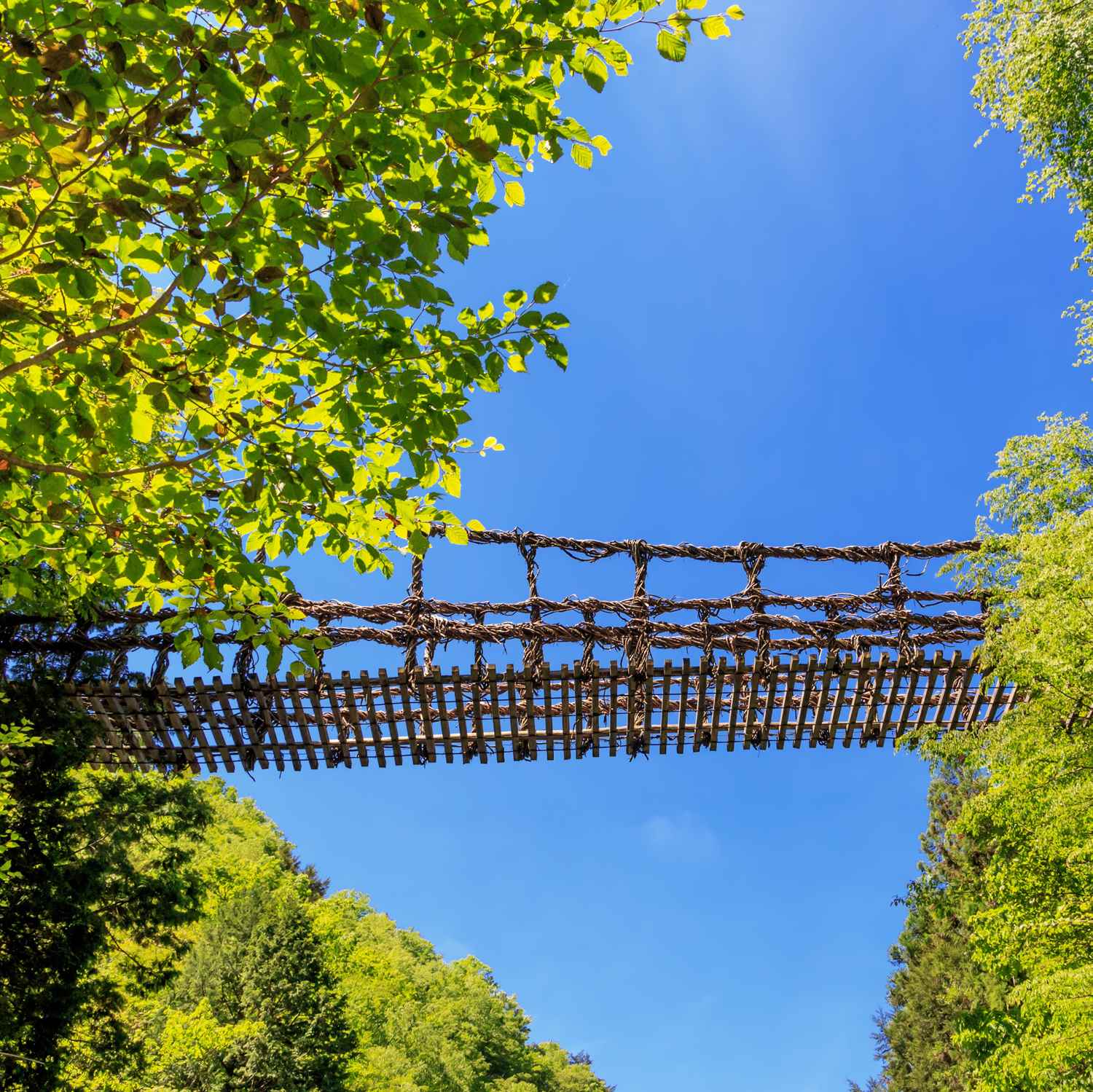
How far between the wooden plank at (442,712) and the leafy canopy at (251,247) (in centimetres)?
219

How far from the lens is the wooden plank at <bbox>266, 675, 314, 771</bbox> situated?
6.43 metres

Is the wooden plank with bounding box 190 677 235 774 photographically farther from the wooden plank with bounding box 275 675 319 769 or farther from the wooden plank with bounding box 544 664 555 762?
the wooden plank with bounding box 544 664 555 762

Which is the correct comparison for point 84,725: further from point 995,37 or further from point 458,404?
point 995,37

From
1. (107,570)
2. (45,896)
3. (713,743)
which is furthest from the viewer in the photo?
(45,896)

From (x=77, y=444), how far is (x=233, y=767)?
11.6 feet

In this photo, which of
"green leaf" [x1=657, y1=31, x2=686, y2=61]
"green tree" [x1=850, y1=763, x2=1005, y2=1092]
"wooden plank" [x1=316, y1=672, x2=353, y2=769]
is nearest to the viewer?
"green leaf" [x1=657, y1=31, x2=686, y2=61]

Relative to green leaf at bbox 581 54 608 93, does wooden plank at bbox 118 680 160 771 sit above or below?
below

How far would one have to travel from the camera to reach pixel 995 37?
12.5 meters

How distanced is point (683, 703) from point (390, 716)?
2.40 m

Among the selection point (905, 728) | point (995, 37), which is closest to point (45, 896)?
point (905, 728)

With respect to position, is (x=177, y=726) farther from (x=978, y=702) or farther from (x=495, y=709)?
(x=978, y=702)

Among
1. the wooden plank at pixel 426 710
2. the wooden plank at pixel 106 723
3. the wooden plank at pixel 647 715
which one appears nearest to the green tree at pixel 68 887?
the wooden plank at pixel 106 723

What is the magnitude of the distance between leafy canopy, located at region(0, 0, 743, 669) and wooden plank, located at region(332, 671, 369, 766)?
2103 mm

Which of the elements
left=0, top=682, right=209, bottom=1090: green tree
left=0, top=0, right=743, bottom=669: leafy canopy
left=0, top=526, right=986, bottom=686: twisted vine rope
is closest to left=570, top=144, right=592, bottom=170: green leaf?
left=0, top=0, right=743, bottom=669: leafy canopy
